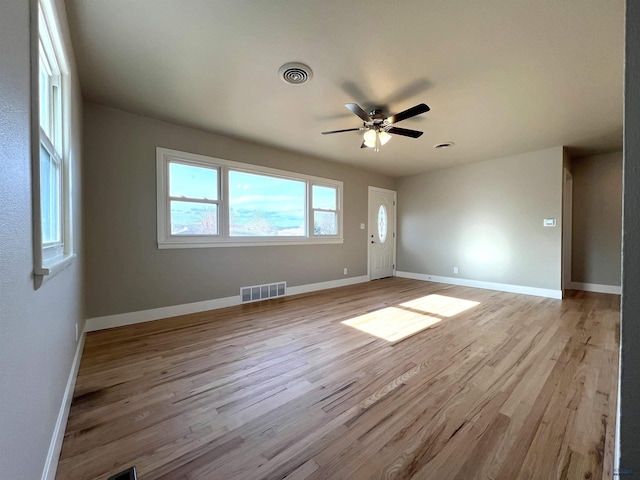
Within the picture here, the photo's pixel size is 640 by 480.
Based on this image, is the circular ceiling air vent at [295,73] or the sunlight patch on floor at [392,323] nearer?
the circular ceiling air vent at [295,73]

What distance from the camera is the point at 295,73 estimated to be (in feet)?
8.07

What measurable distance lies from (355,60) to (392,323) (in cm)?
282

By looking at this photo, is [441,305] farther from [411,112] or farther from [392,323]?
[411,112]

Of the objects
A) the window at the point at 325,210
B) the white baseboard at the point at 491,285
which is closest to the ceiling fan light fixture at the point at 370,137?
the window at the point at 325,210

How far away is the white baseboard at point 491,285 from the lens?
4719 millimetres

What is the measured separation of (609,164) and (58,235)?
7774 mm

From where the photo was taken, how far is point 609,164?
491 centimetres

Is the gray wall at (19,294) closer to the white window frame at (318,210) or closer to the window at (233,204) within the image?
the window at (233,204)

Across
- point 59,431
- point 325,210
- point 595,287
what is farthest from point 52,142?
point 595,287

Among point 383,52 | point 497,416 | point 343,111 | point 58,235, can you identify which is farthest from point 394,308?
point 58,235

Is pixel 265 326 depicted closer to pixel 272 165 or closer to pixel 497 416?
pixel 497 416

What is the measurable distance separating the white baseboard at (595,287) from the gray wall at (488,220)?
4.04ft

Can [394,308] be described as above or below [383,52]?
below

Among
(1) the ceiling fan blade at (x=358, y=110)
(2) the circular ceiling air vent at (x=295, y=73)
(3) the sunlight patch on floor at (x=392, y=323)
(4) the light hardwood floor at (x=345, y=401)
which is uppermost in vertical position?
(2) the circular ceiling air vent at (x=295, y=73)
